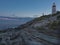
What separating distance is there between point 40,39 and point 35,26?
624mm

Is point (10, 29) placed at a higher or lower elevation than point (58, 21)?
lower

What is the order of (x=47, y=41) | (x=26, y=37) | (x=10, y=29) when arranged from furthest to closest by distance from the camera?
(x=10, y=29), (x=26, y=37), (x=47, y=41)

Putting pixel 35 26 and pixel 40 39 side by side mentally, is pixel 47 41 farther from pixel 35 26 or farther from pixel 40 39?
pixel 35 26

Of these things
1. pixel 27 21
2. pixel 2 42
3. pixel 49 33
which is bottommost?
pixel 2 42

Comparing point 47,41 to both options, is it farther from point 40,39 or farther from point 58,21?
point 58,21

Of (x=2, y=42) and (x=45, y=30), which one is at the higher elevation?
(x=45, y=30)

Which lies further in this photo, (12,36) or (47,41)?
(12,36)

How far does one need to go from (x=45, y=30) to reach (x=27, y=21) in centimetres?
114

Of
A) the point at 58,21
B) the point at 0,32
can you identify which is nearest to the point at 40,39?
the point at 58,21

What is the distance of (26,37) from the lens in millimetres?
5254

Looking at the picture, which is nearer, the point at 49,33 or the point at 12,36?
the point at 49,33

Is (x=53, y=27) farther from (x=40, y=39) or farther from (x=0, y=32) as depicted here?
(x=0, y=32)

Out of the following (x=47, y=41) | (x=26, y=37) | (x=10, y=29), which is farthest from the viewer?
(x=10, y=29)

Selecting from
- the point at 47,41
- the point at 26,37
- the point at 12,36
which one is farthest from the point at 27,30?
the point at 47,41
